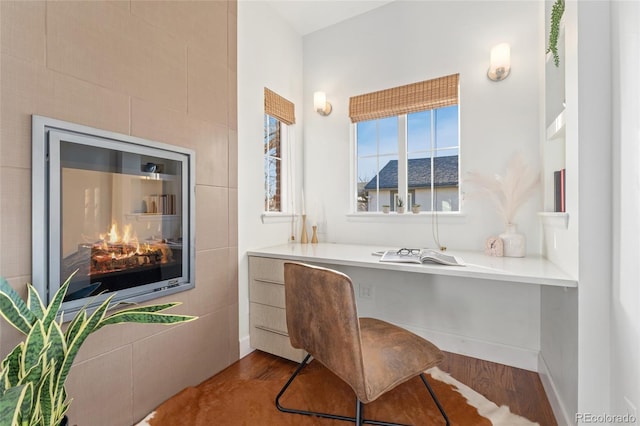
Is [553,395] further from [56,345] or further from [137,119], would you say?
[137,119]

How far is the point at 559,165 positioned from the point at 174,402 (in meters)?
2.64

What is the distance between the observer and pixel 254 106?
2355 mm

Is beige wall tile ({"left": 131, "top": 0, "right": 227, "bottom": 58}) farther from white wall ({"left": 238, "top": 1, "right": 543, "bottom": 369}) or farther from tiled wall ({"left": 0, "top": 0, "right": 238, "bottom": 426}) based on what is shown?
white wall ({"left": 238, "top": 1, "right": 543, "bottom": 369})

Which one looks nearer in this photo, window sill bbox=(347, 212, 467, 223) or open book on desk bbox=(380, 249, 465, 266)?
open book on desk bbox=(380, 249, 465, 266)

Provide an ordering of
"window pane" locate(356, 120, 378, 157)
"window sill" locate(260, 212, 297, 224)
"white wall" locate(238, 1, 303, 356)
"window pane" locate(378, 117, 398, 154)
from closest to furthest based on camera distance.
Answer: "white wall" locate(238, 1, 303, 356), "window sill" locate(260, 212, 297, 224), "window pane" locate(378, 117, 398, 154), "window pane" locate(356, 120, 378, 157)

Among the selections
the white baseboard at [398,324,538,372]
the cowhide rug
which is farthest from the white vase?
the cowhide rug

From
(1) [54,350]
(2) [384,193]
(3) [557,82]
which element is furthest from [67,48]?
(3) [557,82]

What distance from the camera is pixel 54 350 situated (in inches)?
38.0

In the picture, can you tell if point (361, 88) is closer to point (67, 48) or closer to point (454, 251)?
point (454, 251)

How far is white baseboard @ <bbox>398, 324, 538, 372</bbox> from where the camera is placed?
196 centimetres

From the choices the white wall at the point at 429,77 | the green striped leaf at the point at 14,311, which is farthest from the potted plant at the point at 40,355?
the white wall at the point at 429,77

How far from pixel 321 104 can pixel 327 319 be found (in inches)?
83.4

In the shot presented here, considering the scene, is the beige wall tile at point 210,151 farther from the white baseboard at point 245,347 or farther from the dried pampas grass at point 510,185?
the dried pampas grass at point 510,185

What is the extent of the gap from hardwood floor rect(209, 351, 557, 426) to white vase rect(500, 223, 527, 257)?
783mm
